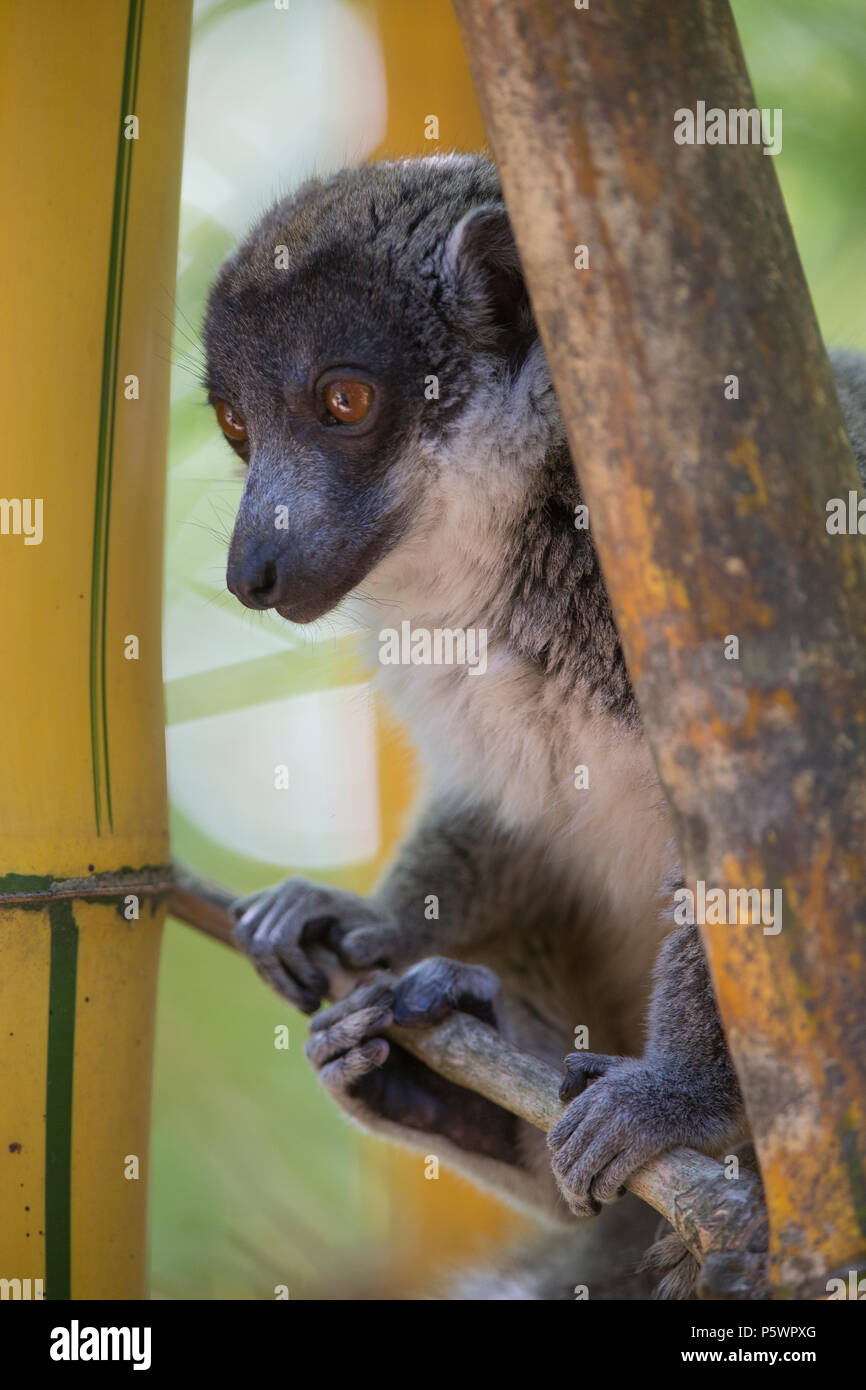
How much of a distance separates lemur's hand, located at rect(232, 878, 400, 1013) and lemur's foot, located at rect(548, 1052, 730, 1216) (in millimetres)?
968

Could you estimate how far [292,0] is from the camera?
2.93 m

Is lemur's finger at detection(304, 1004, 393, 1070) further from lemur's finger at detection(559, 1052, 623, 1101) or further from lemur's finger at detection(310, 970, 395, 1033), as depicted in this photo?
lemur's finger at detection(559, 1052, 623, 1101)

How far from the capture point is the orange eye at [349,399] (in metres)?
2.42

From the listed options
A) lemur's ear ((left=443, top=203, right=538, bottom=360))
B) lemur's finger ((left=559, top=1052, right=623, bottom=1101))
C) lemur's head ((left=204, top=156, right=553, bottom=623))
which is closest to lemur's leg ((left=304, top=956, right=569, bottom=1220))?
lemur's finger ((left=559, top=1052, right=623, bottom=1101))

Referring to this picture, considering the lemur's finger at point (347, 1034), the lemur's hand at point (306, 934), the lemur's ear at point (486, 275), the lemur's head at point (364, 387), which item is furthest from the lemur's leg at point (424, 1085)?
the lemur's ear at point (486, 275)

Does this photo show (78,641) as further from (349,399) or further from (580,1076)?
(580,1076)

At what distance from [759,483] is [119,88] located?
1.45m

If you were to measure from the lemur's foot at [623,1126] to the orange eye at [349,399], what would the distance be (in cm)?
127

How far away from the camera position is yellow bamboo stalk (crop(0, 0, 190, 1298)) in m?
2.10

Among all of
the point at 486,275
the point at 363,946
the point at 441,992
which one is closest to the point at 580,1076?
the point at 441,992

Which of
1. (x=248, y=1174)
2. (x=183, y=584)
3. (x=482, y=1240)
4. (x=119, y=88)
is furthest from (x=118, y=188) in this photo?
(x=248, y=1174)

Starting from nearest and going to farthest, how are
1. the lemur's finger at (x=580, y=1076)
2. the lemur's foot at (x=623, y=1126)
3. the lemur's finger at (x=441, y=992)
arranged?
the lemur's foot at (x=623, y=1126), the lemur's finger at (x=580, y=1076), the lemur's finger at (x=441, y=992)

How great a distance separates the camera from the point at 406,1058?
2.81 metres

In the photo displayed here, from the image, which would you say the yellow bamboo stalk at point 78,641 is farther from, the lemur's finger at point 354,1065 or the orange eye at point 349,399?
the lemur's finger at point 354,1065
